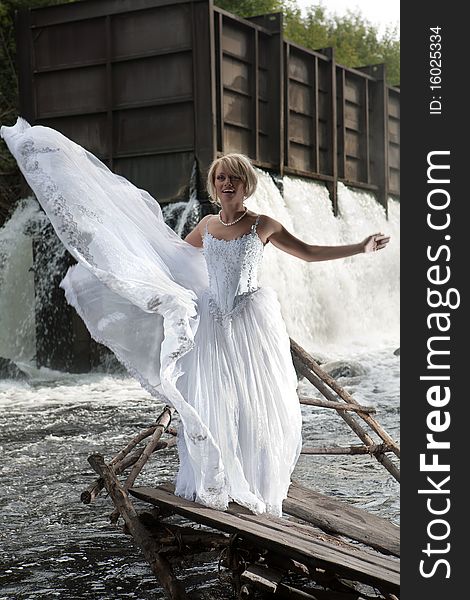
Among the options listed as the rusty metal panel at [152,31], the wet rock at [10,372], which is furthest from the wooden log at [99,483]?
the rusty metal panel at [152,31]

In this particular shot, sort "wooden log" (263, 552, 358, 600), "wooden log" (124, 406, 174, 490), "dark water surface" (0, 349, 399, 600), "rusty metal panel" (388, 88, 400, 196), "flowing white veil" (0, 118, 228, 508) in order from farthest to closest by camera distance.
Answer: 1. "rusty metal panel" (388, 88, 400, 196)
2. "dark water surface" (0, 349, 399, 600)
3. "wooden log" (124, 406, 174, 490)
4. "flowing white veil" (0, 118, 228, 508)
5. "wooden log" (263, 552, 358, 600)

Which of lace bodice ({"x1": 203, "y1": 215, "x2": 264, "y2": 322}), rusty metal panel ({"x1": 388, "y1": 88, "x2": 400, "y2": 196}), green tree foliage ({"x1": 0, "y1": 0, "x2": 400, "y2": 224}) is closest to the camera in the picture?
lace bodice ({"x1": 203, "y1": 215, "x2": 264, "y2": 322})

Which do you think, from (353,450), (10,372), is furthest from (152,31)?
(353,450)

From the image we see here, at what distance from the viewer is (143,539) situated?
3.80 metres

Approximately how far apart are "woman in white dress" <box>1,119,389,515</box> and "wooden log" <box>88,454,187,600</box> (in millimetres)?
221

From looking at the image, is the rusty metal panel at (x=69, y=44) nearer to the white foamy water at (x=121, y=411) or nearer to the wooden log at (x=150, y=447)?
the white foamy water at (x=121, y=411)

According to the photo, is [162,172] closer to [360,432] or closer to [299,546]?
[360,432]

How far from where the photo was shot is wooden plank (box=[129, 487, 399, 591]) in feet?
10.1

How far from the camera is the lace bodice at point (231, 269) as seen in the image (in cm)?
381

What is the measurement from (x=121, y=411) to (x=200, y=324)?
554 cm

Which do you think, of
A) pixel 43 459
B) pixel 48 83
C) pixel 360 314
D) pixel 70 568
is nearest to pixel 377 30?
pixel 360 314

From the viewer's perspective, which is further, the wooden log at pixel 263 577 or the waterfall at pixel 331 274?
the waterfall at pixel 331 274

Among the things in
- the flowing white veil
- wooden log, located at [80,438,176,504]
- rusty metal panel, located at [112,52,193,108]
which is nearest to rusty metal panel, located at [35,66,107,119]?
rusty metal panel, located at [112,52,193,108]

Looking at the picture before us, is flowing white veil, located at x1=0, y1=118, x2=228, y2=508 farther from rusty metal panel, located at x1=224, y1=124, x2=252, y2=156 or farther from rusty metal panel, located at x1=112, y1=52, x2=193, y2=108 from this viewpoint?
rusty metal panel, located at x1=224, y1=124, x2=252, y2=156
